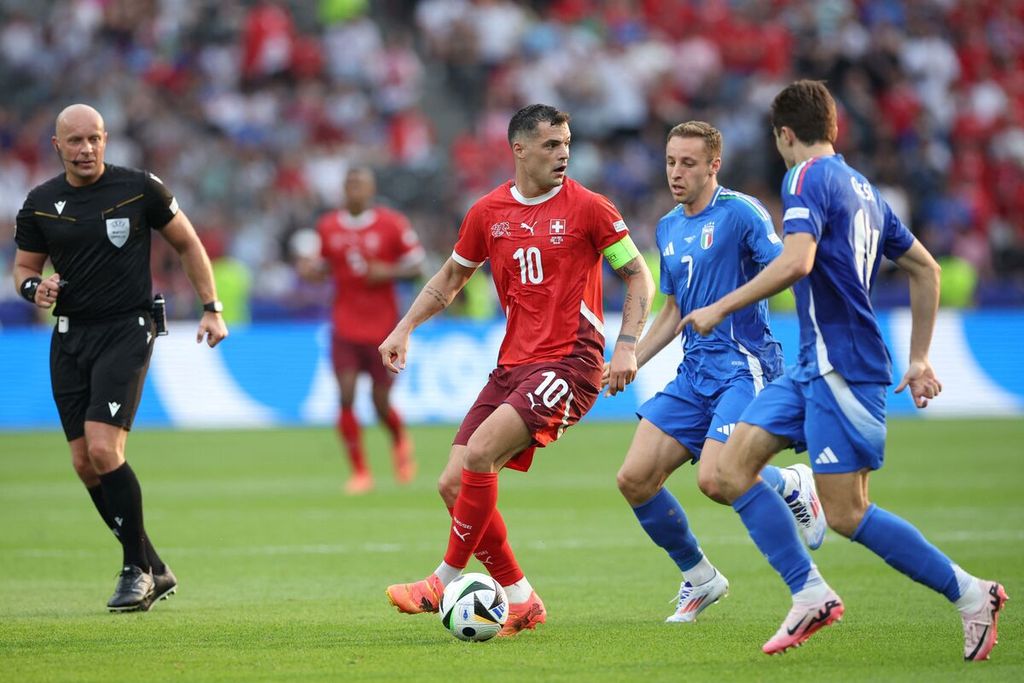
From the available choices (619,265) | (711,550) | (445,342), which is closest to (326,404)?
(445,342)

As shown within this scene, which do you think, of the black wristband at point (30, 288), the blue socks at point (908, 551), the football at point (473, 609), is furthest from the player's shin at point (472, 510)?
the black wristband at point (30, 288)

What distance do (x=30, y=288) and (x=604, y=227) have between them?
3.24 meters

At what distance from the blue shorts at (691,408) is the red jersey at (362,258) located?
23.5 feet

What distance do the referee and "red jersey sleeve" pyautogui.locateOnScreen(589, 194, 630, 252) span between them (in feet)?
7.69

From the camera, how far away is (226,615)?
805 centimetres

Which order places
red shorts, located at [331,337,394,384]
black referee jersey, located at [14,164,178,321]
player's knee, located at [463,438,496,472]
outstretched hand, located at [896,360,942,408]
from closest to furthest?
1. outstretched hand, located at [896,360,942,408]
2. player's knee, located at [463,438,496,472]
3. black referee jersey, located at [14,164,178,321]
4. red shorts, located at [331,337,394,384]

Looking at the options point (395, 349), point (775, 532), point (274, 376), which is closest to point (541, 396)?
point (395, 349)

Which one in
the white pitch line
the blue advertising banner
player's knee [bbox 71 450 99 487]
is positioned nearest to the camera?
player's knee [bbox 71 450 99 487]

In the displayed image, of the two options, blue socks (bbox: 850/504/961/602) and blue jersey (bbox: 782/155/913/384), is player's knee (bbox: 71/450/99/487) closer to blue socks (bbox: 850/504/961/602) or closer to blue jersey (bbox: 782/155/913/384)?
blue jersey (bbox: 782/155/913/384)

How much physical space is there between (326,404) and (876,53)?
13.0 m

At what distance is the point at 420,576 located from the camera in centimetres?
948

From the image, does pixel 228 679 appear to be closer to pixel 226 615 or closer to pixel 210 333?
pixel 226 615

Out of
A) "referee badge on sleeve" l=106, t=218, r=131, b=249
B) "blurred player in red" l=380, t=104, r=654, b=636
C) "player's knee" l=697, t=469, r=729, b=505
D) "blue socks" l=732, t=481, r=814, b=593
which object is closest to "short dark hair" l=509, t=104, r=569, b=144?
"blurred player in red" l=380, t=104, r=654, b=636

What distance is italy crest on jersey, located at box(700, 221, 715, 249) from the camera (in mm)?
7875
